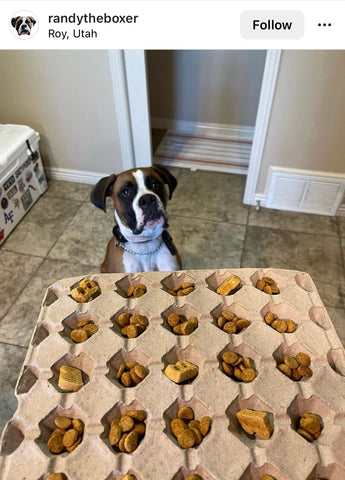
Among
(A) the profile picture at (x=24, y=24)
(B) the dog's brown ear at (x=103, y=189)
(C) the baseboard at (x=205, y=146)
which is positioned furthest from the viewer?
(C) the baseboard at (x=205, y=146)

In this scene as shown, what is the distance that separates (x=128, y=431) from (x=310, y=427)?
13.7 inches

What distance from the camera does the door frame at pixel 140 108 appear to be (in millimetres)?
1916

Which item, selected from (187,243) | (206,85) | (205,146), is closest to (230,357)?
(187,243)

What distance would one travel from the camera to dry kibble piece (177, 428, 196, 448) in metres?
0.66

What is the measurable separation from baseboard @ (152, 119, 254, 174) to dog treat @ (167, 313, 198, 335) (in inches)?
78.9

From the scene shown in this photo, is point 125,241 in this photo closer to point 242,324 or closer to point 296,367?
point 242,324

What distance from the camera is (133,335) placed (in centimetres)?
84

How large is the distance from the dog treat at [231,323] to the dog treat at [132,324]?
182mm

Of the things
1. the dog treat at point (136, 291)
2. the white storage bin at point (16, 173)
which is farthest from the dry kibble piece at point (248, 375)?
the white storage bin at point (16, 173)

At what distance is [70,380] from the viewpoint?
29.5 inches

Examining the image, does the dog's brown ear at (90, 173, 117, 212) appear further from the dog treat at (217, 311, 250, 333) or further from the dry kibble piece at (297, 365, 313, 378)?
the dry kibble piece at (297, 365, 313, 378)

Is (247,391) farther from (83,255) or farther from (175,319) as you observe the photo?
(83,255)

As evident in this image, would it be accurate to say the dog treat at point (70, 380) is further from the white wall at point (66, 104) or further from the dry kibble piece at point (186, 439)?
the white wall at point (66, 104)

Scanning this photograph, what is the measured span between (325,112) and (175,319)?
1610mm
